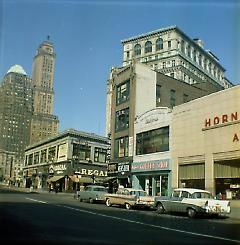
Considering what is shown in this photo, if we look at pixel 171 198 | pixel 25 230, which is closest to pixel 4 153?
pixel 171 198

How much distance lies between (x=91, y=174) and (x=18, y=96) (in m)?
30.4

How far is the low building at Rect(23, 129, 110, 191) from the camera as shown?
73500mm

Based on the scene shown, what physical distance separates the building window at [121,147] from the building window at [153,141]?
115 inches

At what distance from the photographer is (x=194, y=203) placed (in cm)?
2297

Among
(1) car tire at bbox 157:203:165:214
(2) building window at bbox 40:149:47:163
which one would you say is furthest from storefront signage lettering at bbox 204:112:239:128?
(2) building window at bbox 40:149:47:163

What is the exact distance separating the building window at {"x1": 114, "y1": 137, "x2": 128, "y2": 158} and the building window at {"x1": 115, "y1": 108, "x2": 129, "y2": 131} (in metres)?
1.41

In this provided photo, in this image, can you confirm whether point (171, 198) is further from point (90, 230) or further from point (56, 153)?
point (56, 153)

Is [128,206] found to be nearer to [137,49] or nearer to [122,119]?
[122,119]

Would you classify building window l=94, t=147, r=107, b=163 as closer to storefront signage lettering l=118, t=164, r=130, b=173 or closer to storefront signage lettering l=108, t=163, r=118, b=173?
storefront signage lettering l=108, t=163, r=118, b=173

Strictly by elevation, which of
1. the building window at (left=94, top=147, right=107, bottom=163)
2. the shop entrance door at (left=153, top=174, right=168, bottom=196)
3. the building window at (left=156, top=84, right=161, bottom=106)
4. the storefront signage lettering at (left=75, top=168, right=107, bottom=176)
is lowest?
the shop entrance door at (left=153, top=174, right=168, bottom=196)

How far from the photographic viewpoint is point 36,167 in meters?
93.9

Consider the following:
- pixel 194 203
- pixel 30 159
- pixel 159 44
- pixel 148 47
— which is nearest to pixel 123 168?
pixel 194 203

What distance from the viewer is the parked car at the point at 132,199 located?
93.2ft

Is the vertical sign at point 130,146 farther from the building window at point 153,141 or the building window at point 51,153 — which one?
the building window at point 51,153
